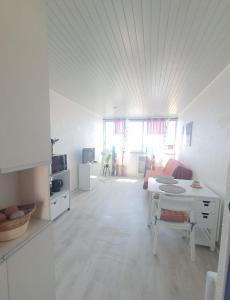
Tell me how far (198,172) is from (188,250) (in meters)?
1.40

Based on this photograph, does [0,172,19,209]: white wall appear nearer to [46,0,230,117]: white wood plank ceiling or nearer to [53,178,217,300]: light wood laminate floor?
[53,178,217,300]: light wood laminate floor

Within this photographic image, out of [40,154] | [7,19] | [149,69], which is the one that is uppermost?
[149,69]

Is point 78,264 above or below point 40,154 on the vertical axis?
below

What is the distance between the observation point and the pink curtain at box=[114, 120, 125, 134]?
20.2 feet

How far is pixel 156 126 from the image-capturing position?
5.84 m

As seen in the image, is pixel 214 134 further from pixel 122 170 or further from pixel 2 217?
pixel 122 170

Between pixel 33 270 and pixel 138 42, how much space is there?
2038mm

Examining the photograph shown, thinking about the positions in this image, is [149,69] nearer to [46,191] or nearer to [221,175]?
[221,175]

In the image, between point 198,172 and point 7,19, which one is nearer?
point 7,19

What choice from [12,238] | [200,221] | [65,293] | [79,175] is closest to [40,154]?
[12,238]

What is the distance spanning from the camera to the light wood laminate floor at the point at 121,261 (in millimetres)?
1399

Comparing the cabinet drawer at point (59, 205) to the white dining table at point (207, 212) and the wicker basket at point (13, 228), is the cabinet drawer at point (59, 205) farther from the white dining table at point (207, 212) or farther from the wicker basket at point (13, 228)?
the white dining table at point (207, 212)

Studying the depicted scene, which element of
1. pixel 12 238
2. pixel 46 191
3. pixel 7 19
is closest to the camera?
pixel 7 19

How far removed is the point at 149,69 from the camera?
211 cm
